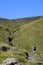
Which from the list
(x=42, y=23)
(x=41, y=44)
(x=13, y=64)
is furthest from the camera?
(x=42, y=23)

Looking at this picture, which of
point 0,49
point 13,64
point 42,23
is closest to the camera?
point 13,64

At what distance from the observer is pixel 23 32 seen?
102m

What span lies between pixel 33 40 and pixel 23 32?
1558 cm

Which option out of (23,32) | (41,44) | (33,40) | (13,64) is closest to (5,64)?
(13,64)

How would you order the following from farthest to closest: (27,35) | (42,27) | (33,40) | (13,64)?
(42,27) → (27,35) → (33,40) → (13,64)

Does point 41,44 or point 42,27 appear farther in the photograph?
point 42,27

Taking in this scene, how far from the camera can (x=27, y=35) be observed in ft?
313

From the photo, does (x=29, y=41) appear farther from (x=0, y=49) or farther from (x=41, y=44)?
(x=0, y=49)

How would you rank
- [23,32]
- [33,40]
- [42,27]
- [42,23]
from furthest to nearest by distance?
[42,23]
[42,27]
[23,32]
[33,40]

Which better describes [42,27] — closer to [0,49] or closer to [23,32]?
[23,32]

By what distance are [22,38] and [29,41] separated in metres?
4.93

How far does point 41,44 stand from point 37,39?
781 cm

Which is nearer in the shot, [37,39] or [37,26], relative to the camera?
[37,39]

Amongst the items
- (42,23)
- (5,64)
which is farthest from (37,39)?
(5,64)
